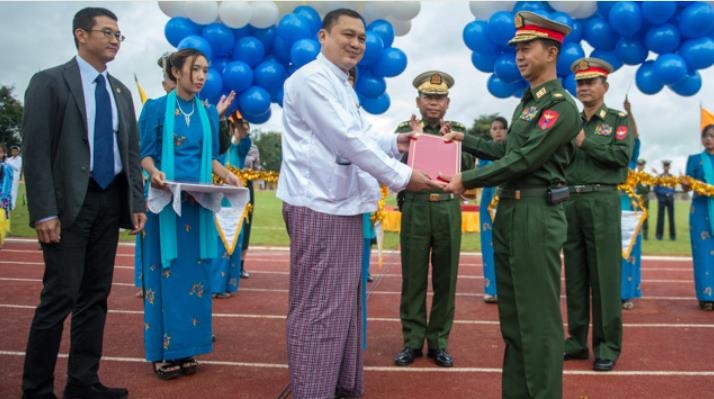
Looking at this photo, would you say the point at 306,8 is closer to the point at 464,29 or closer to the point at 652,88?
the point at 464,29

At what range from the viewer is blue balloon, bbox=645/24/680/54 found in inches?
243

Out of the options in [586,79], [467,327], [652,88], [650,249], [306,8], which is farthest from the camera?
[650,249]

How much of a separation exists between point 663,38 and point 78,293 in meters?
6.08

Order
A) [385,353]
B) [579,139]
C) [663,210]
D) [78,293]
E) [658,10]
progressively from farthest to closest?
[663,210], [658,10], [385,353], [579,139], [78,293]

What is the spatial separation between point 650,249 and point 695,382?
10.8 meters

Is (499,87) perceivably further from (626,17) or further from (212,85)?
(212,85)

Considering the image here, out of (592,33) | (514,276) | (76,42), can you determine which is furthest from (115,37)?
(592,33)

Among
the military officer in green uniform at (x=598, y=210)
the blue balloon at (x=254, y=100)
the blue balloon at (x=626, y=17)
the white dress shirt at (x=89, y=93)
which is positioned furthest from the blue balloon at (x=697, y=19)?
the white dress shirt at (x=89, y=93)

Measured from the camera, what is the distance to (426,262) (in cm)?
453

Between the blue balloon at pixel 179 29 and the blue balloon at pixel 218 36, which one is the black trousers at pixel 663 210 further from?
the blue balloon at pixel 179 29

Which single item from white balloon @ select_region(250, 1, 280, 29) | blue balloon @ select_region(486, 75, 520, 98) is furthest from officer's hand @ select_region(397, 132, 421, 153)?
white balloon @ select_region(250, 1, 280, 29)

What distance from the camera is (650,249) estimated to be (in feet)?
44.9

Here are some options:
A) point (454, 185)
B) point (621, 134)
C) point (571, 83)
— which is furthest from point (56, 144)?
point (571, 83)

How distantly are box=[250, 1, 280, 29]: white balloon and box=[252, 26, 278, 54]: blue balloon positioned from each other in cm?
12
